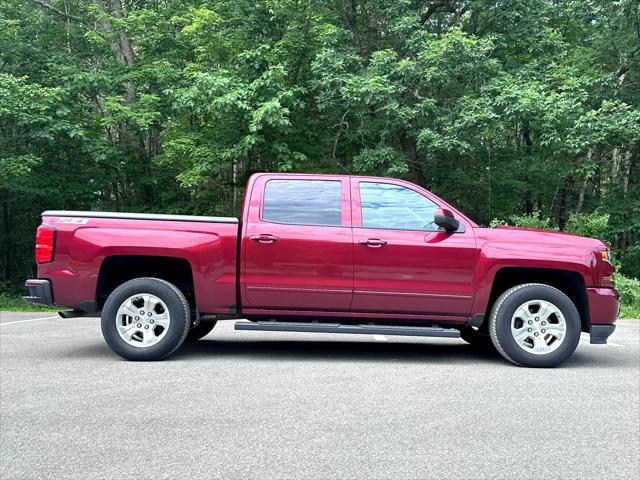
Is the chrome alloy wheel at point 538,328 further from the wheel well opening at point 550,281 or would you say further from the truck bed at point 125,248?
the truck bed at point 125,248

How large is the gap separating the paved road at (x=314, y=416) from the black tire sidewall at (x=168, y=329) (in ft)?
0.58

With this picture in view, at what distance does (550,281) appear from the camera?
611 centimetres

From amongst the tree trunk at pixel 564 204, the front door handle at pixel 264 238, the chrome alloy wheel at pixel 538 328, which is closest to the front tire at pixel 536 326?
the chrome alloy wheel at pixel 538 328

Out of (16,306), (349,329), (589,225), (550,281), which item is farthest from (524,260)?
(16,306)

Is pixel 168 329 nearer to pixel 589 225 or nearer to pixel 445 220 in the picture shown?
pixel 445 220

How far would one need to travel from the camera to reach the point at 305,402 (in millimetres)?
4293

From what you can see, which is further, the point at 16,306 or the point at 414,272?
the point at 16,306

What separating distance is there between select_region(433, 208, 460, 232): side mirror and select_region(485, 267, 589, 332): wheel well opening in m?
0.68

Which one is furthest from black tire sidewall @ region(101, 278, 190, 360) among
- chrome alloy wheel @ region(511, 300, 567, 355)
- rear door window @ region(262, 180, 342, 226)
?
chrome alloy wheel @ region(511, 300, 567, 355)

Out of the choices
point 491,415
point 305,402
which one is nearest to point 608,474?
point 491,415

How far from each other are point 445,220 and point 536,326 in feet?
4.58

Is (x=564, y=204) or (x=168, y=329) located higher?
(x=564, y=204)

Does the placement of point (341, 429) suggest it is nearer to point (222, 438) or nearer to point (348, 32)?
point (222, 438)

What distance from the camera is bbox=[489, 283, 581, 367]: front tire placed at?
5.63m
